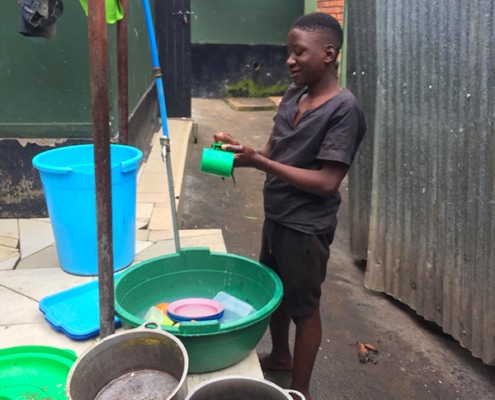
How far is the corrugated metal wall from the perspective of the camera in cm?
259

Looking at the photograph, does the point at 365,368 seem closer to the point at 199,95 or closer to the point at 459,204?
the point at 459,204

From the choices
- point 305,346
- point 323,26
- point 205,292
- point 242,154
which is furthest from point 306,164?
point 205,292

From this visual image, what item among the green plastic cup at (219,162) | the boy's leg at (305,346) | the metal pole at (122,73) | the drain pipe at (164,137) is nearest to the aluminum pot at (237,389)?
the boy's leg at (305,346)

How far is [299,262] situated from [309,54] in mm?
789

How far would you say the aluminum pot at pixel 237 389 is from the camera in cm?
161

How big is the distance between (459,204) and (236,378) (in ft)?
5.48

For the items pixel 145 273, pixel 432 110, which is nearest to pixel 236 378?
pixel 145 273

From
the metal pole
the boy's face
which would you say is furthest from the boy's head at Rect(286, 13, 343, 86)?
the metal pole

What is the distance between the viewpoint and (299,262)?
2109 millimetres

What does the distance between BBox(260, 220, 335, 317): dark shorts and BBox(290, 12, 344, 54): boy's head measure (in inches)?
28.7

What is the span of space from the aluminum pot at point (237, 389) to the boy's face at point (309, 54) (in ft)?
3.56

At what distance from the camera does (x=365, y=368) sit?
2.82m

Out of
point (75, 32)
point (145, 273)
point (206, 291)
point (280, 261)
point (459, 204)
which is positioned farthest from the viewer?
point (75, 32)

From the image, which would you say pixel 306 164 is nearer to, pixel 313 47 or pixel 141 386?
pixel 313 47
